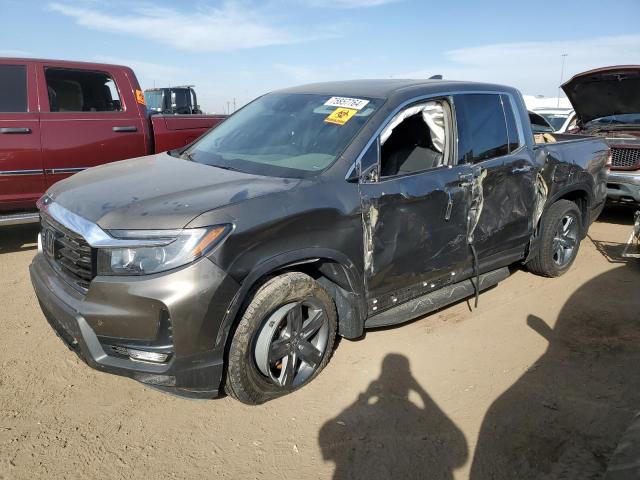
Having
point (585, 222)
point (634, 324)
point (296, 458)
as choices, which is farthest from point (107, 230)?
point (585, 222)

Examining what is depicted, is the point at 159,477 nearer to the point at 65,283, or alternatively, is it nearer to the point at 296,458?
the point at 296,458

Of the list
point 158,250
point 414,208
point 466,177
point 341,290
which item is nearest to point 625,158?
point 466,177

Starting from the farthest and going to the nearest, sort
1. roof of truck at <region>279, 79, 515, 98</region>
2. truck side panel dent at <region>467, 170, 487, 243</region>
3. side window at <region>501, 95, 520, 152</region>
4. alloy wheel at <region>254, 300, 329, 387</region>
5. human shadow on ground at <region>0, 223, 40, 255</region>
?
human shadow on ground at <region>0, 223, 40, 255</region>
side window at <region>501, 95, 520, 152</region>
truck side panel dent at <region>467, 170, 487, 243</region>
roof of truck at <region>279, 79, 515, 98</region>
alloy wheel at <region>254, 300, 329, 387</region>

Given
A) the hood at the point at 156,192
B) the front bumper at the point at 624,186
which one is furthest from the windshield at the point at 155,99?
the hood at the point at 156,192

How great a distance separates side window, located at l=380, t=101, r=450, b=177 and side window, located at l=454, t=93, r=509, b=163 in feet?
0.40

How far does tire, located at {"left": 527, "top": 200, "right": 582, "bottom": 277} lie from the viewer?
470 cm

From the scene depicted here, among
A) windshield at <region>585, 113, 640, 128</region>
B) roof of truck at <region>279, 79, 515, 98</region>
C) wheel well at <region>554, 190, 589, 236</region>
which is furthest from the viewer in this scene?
windshield at <region>585, 113, 640, 128</region>

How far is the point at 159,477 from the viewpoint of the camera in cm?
237

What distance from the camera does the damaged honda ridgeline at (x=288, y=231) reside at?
2439 mm

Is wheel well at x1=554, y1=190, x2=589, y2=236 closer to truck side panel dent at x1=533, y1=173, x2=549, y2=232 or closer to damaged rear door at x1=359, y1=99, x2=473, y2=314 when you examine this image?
truck side panel dent at x1=533, y1=173, x2=549, y2=232

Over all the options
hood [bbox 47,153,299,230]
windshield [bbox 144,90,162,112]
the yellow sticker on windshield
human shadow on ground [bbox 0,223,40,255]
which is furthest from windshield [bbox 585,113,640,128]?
windshield [bbox 144,90,162,112]

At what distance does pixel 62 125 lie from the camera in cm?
541

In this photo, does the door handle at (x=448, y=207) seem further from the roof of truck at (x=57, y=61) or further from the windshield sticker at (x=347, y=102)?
the roof of truck at (x=57, y=61)

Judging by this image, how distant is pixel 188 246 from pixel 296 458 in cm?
118
